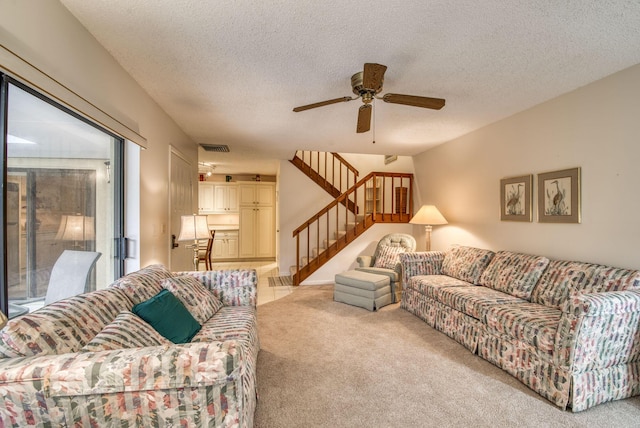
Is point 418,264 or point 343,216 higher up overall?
point 343,216

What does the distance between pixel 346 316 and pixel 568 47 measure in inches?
123

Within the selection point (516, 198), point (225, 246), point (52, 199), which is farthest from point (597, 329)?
point (225, 246)

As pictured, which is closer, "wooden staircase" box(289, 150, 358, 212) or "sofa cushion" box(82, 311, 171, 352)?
"sofa cushion" box(82, 311, 171, 352)

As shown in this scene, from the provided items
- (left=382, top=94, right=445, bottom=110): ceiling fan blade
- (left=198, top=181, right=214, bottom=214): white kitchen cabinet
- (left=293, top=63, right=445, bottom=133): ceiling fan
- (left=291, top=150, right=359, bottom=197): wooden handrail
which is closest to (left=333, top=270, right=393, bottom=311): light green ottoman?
(left=293, top=63, right=445, bottom=133): ceiling fan

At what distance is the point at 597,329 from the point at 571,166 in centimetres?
156

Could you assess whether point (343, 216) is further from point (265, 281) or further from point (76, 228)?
point (76, 228)

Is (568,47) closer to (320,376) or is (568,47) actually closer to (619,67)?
(619,67)

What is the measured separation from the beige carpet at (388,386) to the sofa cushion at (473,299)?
0.36 m

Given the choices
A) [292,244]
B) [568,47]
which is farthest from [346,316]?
[568,47]

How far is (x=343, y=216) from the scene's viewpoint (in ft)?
19.9

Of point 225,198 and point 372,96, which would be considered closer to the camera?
point 372,96

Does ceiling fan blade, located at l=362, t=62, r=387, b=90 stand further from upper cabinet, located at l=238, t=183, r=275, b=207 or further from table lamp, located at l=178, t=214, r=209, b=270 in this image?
upper cabinet, located at l=238, t=183, r=275, b=207

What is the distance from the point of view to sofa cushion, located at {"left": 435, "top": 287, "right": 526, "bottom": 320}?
8.37ft

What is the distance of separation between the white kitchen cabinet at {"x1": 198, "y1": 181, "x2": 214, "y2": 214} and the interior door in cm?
339
